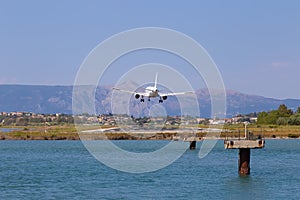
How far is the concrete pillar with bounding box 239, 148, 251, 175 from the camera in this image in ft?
232

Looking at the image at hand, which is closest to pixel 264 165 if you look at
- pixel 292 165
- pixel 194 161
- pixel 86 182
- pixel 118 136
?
pixel 292 165

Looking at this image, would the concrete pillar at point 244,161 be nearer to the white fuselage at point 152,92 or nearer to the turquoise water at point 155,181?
the turquoise water at point 155,181

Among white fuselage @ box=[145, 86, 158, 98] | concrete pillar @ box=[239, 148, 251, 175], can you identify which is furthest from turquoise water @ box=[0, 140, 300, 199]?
white fuselage @ box=[145, 86, 158, 98]

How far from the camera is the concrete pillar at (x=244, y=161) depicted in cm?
7075

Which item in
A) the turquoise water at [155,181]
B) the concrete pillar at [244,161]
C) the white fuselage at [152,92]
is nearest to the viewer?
the turquoise water at [155,181]

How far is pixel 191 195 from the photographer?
59.2 meters

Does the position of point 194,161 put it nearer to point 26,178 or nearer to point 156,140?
point 26,178

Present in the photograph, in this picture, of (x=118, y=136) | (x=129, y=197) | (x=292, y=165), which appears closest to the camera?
(x=129, y=197)

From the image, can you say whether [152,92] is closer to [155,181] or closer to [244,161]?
[155,181]

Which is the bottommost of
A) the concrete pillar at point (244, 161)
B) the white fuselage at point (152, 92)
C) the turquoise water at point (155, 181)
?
the turquoise water at point (155, 181)

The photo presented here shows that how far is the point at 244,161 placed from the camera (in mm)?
72125

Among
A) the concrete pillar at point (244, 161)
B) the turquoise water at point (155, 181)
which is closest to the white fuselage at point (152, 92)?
the turquoise water at point (155, 181)

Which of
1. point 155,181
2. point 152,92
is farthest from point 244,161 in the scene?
point 152,92

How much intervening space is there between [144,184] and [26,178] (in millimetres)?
13511
